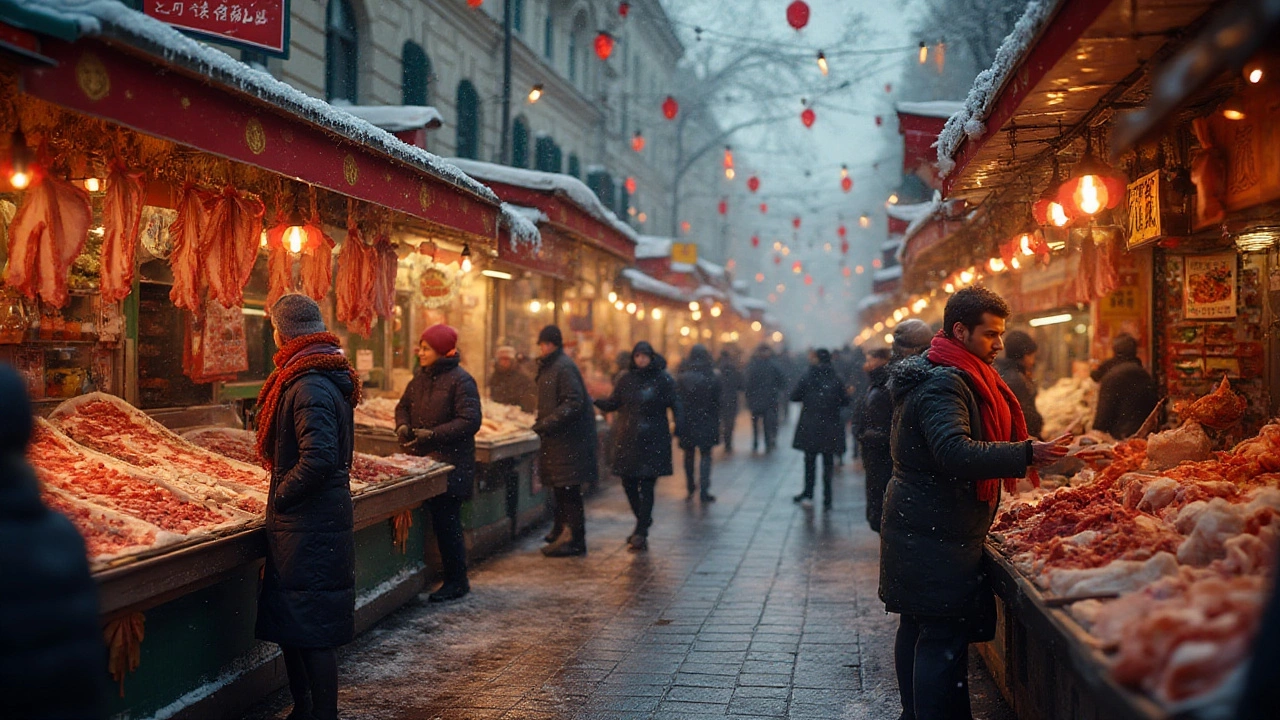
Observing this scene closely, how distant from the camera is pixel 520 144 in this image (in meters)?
23.1

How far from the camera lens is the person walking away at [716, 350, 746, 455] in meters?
20.8

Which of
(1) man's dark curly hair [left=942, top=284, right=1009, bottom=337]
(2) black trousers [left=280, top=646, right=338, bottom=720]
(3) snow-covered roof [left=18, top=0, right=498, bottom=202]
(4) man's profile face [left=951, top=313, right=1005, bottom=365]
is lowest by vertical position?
(2) black trousers [left=280, top=646, right=338, bottom=720]

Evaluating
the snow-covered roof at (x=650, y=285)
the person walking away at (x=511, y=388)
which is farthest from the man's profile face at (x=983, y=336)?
the snow-covered roof at (x=650, y=285)

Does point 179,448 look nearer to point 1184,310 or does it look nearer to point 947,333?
point 947,333

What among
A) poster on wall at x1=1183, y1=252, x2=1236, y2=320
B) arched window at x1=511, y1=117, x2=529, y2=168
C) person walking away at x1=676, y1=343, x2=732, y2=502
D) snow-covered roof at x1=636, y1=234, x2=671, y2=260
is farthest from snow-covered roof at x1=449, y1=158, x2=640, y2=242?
arched window at x1=511, y1=117, x2=529, y2=168

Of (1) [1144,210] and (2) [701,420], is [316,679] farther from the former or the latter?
(2) [701,420]

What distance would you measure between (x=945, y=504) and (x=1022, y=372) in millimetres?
5178

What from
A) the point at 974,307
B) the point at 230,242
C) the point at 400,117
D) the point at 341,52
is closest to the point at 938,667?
the point at 974,307

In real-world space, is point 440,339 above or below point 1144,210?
below

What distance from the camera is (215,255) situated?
665 cm

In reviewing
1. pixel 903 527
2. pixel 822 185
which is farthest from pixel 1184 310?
pixel 822 185

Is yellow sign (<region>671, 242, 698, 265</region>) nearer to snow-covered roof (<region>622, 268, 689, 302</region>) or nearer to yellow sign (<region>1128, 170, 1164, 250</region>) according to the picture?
snow-covered roof (<region>622, 268, 689, 302</region>)

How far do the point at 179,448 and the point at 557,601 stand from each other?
313 cm

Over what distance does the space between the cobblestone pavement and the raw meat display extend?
125 centimetres
